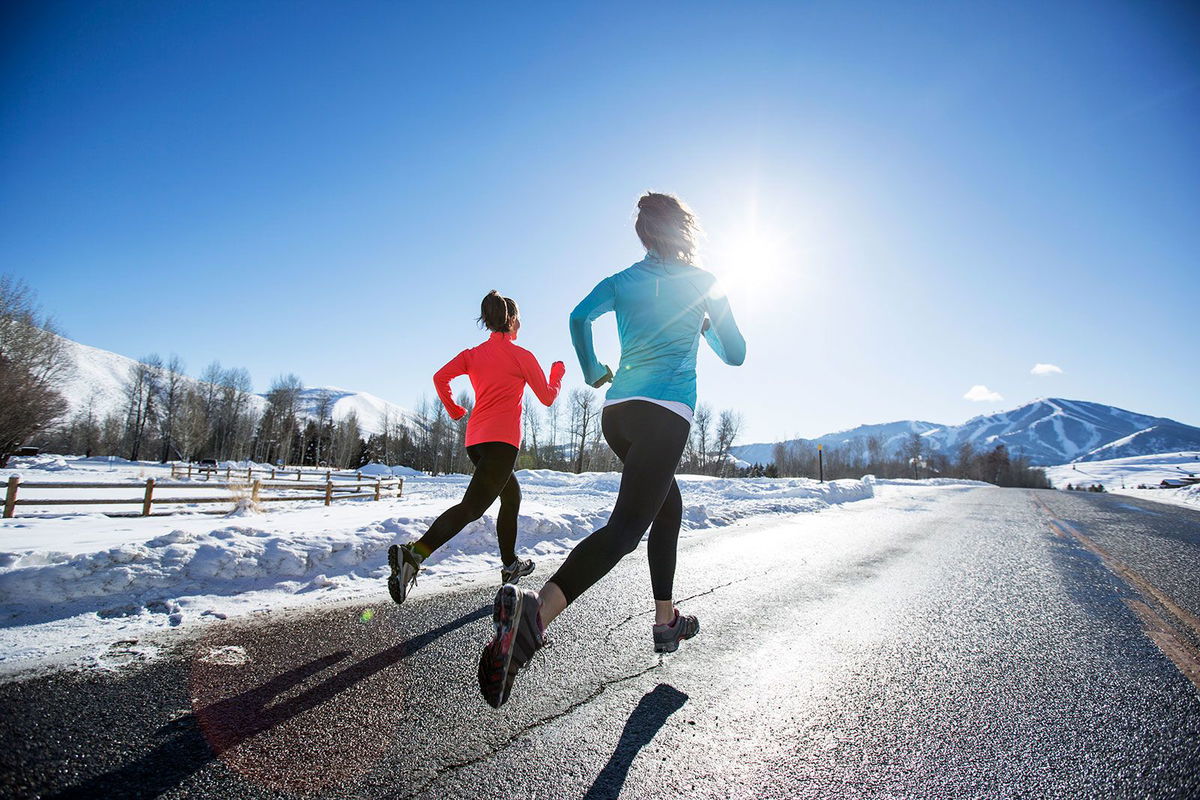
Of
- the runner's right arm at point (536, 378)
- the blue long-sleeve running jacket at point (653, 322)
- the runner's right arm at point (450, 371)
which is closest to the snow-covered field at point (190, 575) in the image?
the runner's right arm at point (450, 371)

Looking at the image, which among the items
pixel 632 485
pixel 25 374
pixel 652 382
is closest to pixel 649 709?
pixel 632 485

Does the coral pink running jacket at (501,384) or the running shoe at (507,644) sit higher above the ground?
the coral pink running jacket at (501,384)

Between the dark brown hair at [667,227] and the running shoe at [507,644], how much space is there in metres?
1.67

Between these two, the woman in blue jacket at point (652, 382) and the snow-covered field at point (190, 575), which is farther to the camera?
the snow-covered field at point (190, 575)

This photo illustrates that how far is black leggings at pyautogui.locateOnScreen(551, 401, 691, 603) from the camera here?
5.65 ft

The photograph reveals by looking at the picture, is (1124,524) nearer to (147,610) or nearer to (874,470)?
(147,610)

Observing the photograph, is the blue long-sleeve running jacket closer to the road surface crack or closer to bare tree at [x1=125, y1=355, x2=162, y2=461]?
the road surface crack

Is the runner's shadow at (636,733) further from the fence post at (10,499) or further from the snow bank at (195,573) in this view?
the fence post at (10,499)

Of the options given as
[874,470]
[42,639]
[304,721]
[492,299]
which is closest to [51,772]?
[304,721]

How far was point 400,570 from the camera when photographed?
286cm

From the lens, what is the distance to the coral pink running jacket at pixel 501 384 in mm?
3418

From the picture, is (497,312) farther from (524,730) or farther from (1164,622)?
(1164,622)

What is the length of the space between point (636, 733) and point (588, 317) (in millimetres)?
1665

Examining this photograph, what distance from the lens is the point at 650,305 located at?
A: 220cm
